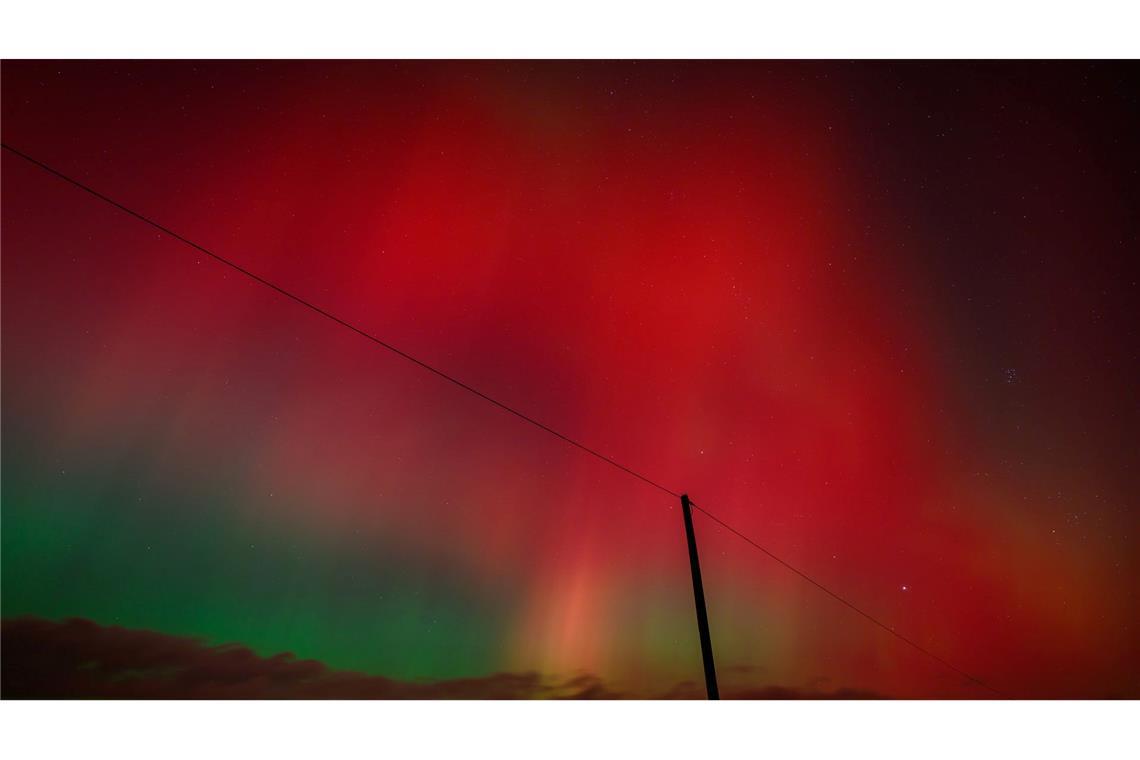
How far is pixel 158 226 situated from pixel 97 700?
477 centimetres

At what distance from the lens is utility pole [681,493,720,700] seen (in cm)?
848

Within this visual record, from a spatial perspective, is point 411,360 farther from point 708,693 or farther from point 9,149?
point 708,693

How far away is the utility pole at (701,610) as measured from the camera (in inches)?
334

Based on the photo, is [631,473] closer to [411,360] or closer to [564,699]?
[411,360]

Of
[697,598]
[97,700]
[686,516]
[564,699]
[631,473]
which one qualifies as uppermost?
[631,473]

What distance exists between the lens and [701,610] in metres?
9.24

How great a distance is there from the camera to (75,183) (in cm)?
552

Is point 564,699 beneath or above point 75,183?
beneath

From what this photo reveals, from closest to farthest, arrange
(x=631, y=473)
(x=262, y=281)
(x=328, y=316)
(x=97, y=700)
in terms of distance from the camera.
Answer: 1. (x=97, y=700)
2. (x=262, y=281)
3. (x=328, y=316)
4. (x=631, y=473)

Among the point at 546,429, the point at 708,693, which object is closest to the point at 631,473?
the point at 546,429

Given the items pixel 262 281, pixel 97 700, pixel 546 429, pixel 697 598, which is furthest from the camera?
pixel 546 429

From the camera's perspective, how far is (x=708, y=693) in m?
8.48

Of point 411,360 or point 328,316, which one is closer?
point 328,316

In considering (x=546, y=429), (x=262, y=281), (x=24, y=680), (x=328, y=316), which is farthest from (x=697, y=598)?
(x=24, y=680)
